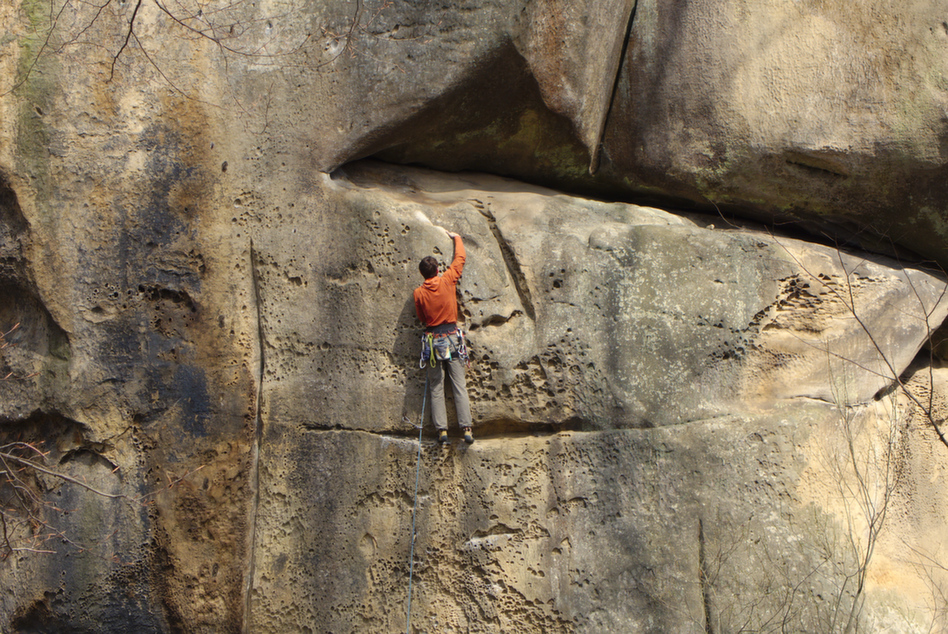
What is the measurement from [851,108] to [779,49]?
61cm

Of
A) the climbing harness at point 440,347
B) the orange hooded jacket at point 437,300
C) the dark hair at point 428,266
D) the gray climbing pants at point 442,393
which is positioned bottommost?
the gray climbing pants at point 442,393

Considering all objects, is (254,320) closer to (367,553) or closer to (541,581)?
(367,553)

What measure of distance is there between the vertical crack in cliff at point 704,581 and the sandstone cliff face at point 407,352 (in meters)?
0.01

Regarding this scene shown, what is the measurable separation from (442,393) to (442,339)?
346mm

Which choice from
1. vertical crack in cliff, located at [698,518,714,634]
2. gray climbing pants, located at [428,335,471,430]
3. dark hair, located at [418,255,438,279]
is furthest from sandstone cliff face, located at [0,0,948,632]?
dark hair, located at [418,255,438,279]

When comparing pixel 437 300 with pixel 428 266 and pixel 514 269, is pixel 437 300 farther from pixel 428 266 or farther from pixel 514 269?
pixel 514 269

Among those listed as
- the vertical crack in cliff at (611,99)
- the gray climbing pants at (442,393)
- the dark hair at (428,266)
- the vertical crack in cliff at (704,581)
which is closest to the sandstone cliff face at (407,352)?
the vertical crack in cliff at (704,581)

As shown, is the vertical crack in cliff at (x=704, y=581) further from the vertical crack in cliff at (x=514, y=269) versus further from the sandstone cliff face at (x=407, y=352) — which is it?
the vertical crack in cliff at (x=514, y=269)

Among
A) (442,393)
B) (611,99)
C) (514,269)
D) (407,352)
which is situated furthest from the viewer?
(611,99)

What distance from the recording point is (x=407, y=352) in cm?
524

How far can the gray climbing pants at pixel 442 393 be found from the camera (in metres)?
5.11

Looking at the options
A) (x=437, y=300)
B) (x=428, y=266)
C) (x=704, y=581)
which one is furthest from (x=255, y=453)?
(x=704, y=581)

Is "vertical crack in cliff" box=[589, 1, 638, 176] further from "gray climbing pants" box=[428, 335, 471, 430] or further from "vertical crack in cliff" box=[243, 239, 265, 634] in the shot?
"vertical crack in cliff" box=[243, 239, 265, 634]

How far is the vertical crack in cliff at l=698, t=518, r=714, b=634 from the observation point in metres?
5.00
